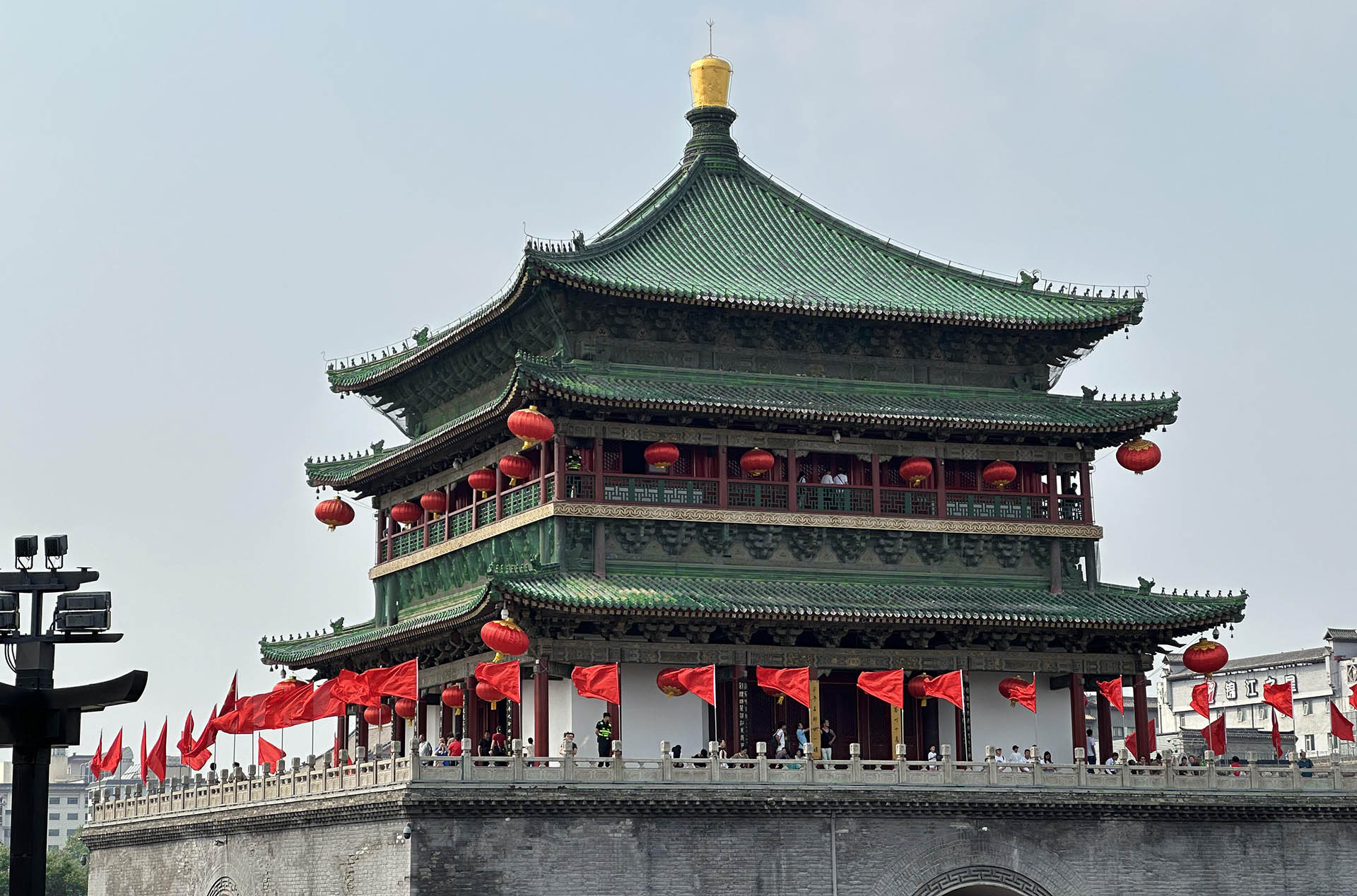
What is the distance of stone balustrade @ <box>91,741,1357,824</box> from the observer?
139 ft

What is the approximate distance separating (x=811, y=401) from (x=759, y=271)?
4713 mm

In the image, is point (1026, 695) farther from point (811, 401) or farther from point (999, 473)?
point (811, 401)

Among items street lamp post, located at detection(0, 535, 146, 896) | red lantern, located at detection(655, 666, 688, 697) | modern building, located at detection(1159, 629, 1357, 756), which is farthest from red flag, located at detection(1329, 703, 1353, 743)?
modern building, located at detection(1159, 629, 1357, 756)

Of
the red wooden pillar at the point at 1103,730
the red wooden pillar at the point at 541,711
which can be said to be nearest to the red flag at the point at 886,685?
the red wooden pillar at the point at 1103,730

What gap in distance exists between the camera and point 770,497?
5009cm

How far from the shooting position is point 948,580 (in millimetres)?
51062

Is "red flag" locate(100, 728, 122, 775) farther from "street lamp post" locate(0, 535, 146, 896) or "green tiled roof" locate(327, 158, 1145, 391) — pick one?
"street lamp post" locate(0, 535, 146, 896)

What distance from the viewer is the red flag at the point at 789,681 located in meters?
46.0

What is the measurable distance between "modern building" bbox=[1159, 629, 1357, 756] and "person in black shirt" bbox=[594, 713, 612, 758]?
55.1 metres

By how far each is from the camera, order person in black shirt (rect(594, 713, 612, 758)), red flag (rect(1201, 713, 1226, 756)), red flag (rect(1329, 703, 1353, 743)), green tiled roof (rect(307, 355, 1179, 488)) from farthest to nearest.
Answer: red flag (rect(1201, 713, 1226, 756)), red flag (rect(1329, 703, 1353, 743)), green tiled roof (rect(307, 355, 1179, 488)), person in black shirt (rect(594, 713, 612, 758))

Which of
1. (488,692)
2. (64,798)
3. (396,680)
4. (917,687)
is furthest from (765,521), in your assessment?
(64,798)

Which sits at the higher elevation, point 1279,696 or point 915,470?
point 915,470

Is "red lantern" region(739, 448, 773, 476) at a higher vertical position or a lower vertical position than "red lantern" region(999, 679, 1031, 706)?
higher

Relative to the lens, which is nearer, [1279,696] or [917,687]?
[917,687]
